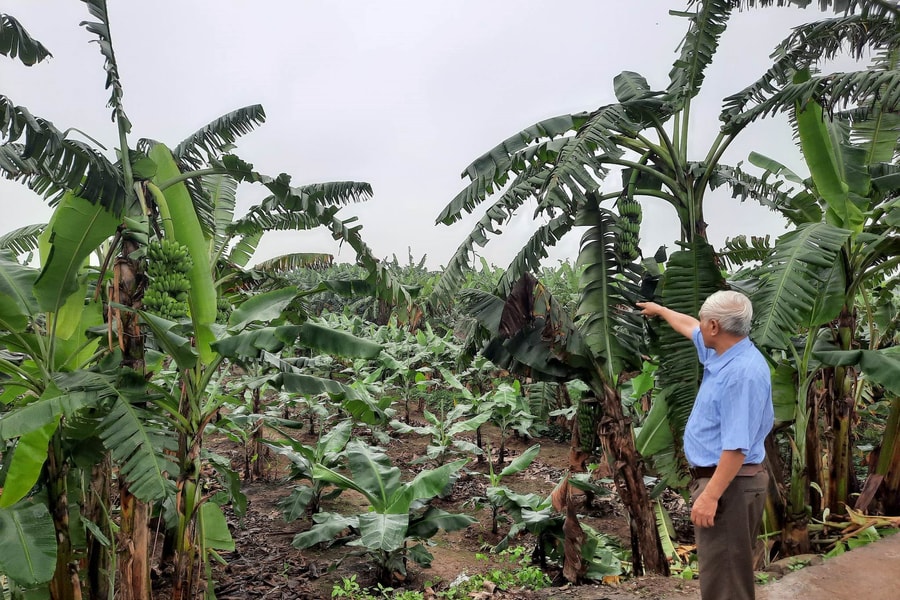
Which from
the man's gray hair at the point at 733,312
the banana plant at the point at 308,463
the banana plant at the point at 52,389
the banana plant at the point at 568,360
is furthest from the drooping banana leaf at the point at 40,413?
the man's gray hair at the point at 733,312

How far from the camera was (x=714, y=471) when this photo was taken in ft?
10.1

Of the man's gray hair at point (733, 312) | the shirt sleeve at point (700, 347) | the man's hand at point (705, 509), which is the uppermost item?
the man's gray hair at point (733, 312)

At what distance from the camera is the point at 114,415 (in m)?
3.15

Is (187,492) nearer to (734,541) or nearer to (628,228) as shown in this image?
(734,541)

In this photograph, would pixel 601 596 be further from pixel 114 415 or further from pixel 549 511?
pixel 114 415

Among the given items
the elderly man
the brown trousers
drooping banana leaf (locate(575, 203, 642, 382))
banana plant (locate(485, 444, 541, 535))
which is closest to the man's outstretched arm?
drooping banana leaf (locate(575, 203, 642, 382))

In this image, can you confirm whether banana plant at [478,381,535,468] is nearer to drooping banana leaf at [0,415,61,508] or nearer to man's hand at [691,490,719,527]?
man's hand at [691,490,719,527]

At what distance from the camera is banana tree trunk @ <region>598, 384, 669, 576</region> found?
434cm

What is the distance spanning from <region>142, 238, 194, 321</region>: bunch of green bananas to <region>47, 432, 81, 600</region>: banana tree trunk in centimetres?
104

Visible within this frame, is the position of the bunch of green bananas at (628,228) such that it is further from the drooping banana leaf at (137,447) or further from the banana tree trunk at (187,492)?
the drooping banana leaf at (137,447)

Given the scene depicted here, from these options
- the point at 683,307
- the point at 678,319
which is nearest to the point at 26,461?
the point at 678,319

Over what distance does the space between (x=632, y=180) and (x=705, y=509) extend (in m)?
3.12

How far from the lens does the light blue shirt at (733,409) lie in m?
2.88

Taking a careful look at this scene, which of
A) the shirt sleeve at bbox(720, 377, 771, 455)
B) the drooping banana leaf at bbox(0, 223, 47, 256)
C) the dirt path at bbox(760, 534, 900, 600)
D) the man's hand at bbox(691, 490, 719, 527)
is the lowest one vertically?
the dirt path at bbox(760, 534, 900, 600)
